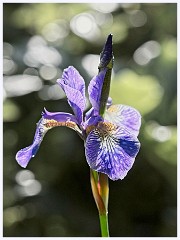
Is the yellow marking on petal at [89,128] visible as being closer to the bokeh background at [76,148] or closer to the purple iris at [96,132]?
the purple iris at [96,132]

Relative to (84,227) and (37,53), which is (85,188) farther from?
(37,53)

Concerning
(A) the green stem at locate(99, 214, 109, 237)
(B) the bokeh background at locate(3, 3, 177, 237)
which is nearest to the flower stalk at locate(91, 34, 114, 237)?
(A) the green stem at locate(99, 214, 109, 237)

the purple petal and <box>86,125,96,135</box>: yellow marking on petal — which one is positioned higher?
the purple petal

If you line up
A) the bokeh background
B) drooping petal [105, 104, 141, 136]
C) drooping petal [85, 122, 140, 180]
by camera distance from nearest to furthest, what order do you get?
1. drooping petal [85, 122, 140, 180]
2. drooping petal [105, 104, 141, 136]
3. the bokeh background

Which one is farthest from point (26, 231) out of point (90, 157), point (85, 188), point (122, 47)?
point (90, 157)

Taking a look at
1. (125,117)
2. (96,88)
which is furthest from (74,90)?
(125,117)

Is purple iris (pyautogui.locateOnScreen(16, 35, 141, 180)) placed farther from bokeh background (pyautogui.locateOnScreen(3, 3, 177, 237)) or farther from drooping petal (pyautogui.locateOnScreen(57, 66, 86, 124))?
bokeh background (pyautogui.locateOnScreen(3, 3, 177, 237))
